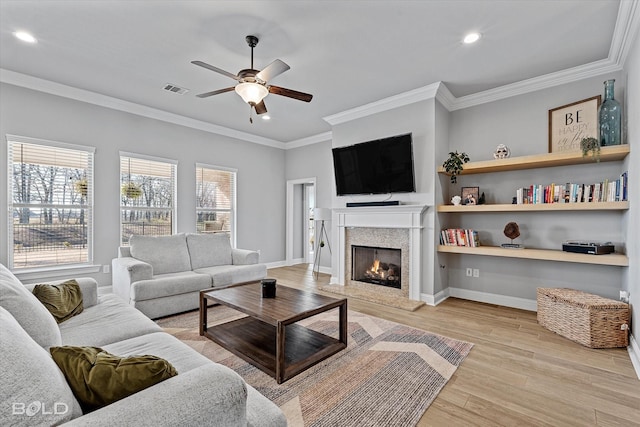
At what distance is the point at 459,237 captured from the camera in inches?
157

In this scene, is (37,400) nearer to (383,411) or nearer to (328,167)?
(383,411)

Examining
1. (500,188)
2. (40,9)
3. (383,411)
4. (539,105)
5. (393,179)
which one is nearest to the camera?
(383,411)

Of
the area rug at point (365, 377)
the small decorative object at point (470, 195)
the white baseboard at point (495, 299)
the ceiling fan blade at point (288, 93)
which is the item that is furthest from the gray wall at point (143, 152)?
the small decorative object at point (470, 195)

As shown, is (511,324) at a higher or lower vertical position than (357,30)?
lower

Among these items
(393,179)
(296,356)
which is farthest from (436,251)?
(296,356)

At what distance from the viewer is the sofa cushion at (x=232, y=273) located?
380cm

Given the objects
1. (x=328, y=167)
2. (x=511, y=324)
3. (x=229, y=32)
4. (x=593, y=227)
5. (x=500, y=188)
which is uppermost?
(x=229, y=32)

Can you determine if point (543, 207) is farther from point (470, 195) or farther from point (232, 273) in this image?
point (232, 273)

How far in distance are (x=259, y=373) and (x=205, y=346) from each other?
711 mm

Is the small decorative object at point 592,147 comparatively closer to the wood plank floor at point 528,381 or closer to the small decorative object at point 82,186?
the wood plank floor at point 528,381

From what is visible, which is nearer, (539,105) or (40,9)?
(40,9)

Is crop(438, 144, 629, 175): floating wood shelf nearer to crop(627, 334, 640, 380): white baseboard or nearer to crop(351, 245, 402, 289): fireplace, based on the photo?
crop(351, 245, 402, 289): fireplace

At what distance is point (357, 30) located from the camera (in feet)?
9.07

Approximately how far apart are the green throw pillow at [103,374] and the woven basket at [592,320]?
3.42 metres
